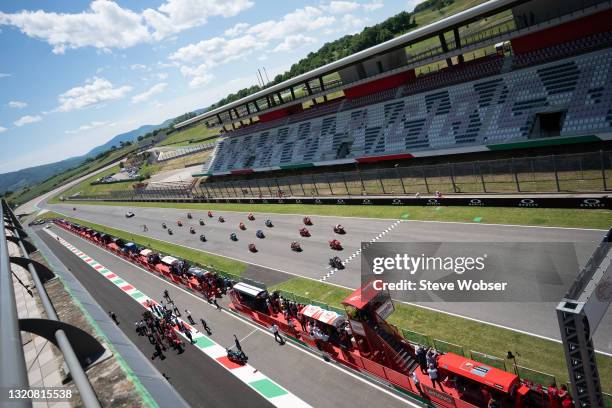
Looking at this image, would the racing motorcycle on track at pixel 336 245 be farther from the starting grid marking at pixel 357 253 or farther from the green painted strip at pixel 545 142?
the green painted strip at pixel 545 142

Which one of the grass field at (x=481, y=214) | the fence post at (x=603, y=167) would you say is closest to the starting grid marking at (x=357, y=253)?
the grass field at (x=481, y=214)

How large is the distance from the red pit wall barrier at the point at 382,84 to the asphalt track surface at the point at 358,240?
887 inches

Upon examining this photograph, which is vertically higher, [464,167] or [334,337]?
[464,167]

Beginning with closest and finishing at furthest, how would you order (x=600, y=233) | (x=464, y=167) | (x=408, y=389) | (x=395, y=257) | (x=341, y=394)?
(x=408, y=389), (x=341, y=394), (x=600, y=233), (x=395, y=257), (x=464, y=167)

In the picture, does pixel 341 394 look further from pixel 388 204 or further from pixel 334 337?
pixel 388 204

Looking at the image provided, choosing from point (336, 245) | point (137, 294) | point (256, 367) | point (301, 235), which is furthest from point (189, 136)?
point (256, 367)

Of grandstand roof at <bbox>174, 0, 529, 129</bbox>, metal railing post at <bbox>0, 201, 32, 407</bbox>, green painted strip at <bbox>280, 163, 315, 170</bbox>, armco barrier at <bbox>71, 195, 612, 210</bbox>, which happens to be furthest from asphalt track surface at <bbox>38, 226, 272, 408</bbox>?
grandstand roof at <bbox>174, 0, 529, 129</bbox>

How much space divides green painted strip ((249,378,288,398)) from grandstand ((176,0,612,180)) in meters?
28.9

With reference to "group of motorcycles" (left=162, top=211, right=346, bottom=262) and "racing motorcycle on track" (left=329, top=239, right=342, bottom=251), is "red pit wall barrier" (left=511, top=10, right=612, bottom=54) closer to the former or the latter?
"group of motorcycles" (left=162, top=211, right=346, bottom=262)

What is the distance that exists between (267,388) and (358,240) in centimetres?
1528

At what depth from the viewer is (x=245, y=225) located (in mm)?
46125

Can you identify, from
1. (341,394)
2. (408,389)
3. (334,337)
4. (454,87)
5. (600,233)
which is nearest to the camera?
(408,389)

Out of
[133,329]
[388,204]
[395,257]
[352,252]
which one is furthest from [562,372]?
[133,329]

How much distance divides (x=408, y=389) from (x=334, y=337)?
16.1 feet
